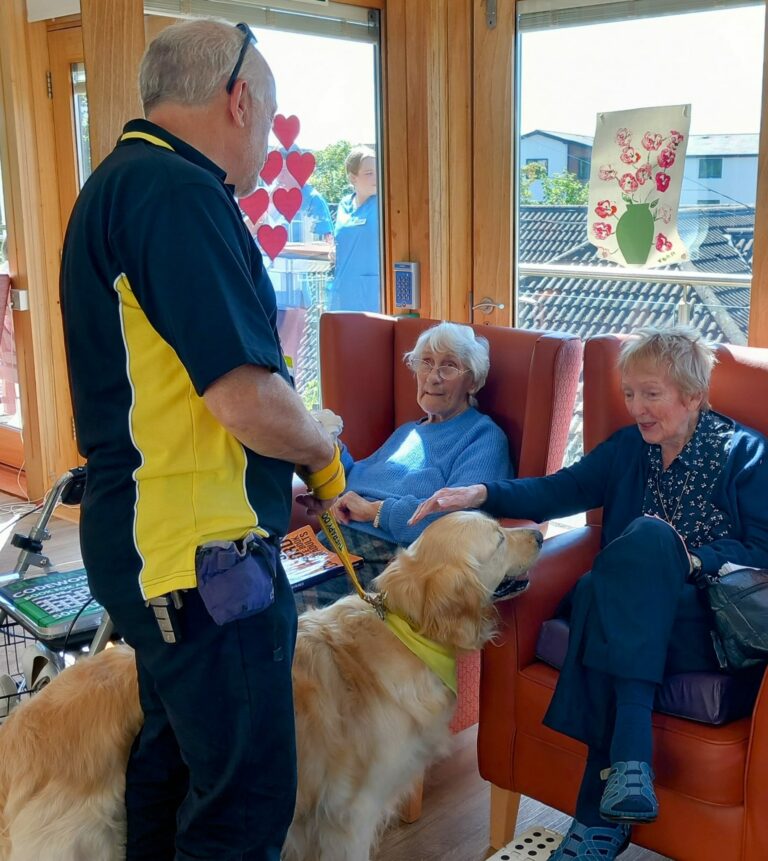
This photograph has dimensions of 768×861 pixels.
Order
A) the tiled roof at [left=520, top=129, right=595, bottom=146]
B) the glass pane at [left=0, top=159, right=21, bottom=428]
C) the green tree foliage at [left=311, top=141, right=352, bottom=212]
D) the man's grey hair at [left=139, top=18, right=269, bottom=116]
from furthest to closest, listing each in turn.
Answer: the glass pane at [left=0, top=159, right=21, bottom=428] < the green tree foliage at [left=311, top=141, right=352, bottom=212] < the tiled roof at [left=520, top=129, right=595, bottom=146] < the man's grey hair at [left=139, top=18, right=269, bottom=116]

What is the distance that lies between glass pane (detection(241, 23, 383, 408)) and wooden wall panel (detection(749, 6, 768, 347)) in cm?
149

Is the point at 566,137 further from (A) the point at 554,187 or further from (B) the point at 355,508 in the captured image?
(B) the point at 355,508

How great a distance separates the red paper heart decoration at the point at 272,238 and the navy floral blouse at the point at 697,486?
1.85 m

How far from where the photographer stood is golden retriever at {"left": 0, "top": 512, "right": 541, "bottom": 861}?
1.58 m

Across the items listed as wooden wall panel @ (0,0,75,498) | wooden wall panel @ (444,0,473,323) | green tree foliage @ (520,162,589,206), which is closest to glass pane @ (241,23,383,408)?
wooden wall panel @ (444,0,473,323)

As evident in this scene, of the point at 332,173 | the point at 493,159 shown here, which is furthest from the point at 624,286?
the point at 332,173

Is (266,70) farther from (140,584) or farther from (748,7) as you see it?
(748,7)

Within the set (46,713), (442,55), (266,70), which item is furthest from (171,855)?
(442,55)

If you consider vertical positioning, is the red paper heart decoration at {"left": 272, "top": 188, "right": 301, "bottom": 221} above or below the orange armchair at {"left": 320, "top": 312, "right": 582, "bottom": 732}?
above

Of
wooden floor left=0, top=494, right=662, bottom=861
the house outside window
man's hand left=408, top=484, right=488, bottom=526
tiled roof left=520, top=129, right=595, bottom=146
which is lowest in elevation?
wooden floor left=0, top=494, right=662, bottom=861

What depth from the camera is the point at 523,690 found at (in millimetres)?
2053

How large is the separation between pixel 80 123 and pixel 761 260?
3.27 meters

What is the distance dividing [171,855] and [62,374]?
3.60 metres

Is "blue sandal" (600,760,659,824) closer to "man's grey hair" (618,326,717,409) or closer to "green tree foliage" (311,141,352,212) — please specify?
"man's grey hair" (618,326,717,409)
